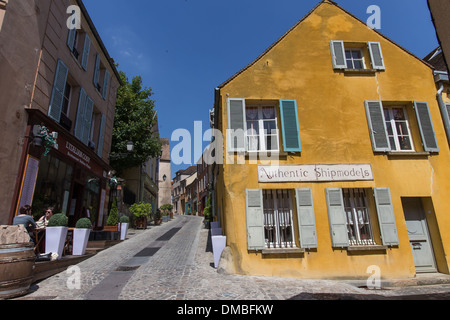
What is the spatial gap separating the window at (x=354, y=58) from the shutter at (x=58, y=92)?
32.2 ft

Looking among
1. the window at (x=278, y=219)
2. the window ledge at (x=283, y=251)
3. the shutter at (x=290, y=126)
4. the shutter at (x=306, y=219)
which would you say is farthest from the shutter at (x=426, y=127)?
the window ledge at (x=283, y=251)

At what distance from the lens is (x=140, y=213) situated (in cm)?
1678

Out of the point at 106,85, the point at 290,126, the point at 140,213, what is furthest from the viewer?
the point at 140,213

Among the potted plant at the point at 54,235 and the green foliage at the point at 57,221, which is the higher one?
the green foliage at the point at 57,221

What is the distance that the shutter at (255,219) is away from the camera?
6.89m

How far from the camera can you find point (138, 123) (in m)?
A: 17.8

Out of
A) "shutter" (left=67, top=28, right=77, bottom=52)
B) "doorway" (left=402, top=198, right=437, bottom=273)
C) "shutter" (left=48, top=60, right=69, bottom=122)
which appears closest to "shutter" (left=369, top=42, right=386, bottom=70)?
"doorway" (left=402, top=198, right=437, bottom=273)

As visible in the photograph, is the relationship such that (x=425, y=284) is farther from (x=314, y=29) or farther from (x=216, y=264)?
(x=314, y=29)

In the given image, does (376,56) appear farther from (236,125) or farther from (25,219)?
(25,219)

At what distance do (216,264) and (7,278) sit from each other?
4467mm

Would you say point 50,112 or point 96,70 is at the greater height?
point 96,70

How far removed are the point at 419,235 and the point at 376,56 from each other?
5.93 metres

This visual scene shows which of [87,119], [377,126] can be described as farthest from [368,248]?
[87,119]

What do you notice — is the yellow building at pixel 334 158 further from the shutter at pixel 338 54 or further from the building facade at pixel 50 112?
the building facade at pixel 50 112
